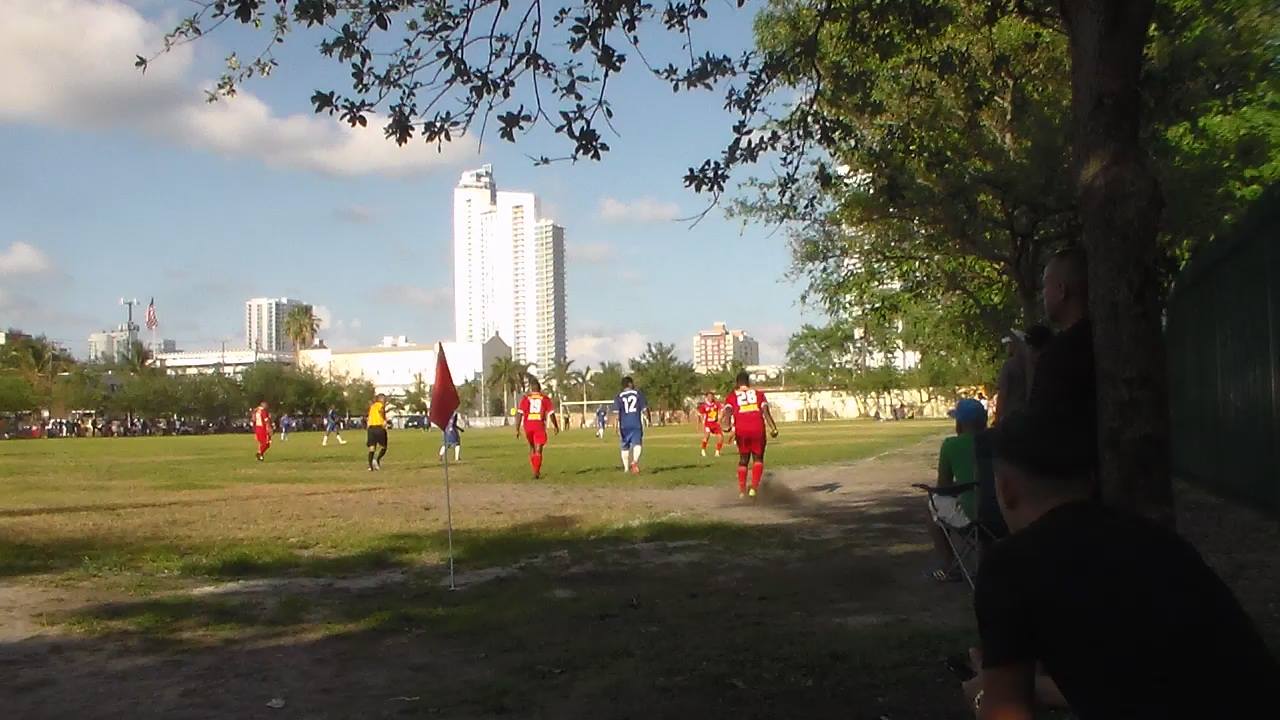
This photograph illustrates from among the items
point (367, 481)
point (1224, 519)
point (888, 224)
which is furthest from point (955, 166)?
point (367, 481)

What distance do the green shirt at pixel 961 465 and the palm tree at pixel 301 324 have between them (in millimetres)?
140505

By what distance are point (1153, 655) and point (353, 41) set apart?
680cm

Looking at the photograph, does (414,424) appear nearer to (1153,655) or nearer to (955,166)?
(955,166)

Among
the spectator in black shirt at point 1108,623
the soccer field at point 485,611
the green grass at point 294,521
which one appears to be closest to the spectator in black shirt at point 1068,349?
the spectator in black shirt at point 1108,623

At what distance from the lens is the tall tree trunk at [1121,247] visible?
13.2ft

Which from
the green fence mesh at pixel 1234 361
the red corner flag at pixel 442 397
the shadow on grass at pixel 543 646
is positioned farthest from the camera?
the red corner flag at pixel 442 397

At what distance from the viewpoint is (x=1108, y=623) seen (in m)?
2.08

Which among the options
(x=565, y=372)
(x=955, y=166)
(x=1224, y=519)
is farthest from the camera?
(x=565, y=372)

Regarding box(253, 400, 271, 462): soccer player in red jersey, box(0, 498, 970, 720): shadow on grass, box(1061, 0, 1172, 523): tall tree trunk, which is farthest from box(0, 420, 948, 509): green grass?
box(1061, 0, 1172, 523): tall tree trunk

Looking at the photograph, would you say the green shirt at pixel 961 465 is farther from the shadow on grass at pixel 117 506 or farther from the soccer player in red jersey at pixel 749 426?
the shadow on grass at pixel 117 506

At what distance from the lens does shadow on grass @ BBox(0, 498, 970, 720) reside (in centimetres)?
587

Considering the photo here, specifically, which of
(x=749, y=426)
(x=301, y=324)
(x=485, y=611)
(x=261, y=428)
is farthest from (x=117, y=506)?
(x=301, y=324)

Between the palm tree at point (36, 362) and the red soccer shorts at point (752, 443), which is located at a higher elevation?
the palm tree at point (36, 362)

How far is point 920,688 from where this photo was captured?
19.3 ft
